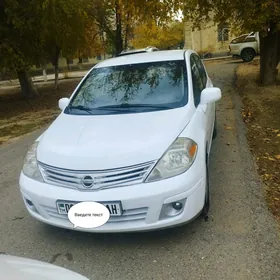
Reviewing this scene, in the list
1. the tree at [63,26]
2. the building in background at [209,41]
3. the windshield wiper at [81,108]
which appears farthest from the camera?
the building in background at [209,41]

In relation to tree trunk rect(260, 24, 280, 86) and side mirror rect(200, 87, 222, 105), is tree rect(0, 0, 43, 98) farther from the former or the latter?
side mirror rect(200, 87, 222, 105)

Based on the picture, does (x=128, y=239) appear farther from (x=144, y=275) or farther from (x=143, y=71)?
(x=143, y=71)

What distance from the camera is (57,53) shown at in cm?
1636

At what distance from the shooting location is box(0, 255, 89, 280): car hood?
1.62m

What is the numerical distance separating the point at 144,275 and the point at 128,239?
1.66 feet

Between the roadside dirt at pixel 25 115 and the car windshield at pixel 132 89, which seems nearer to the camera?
the car windshield at pixel 132 89

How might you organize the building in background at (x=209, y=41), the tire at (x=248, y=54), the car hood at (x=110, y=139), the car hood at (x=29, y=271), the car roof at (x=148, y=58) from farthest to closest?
the building in background at (x=209, y=41) < the tire at (x=248, y=54) < the car roof at (x=148, y=58) < the car hood at (x=110, y=139) < the car hood at (x=29, y=271)

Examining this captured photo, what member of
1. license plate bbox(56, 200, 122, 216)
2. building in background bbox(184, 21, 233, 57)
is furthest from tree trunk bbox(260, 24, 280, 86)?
building in background bbox(184, 21, 233, 57)

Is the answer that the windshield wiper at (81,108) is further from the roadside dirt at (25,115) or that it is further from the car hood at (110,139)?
the roadside dirt at (25,115)

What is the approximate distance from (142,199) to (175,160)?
18.4 inches

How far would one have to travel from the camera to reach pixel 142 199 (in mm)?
2631

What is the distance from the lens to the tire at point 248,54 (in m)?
21.3

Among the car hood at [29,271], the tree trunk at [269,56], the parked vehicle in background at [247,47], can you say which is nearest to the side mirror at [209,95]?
the car hood at [29,271]

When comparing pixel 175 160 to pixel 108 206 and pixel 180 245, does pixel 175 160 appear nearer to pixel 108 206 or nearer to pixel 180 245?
pixel 108 206
